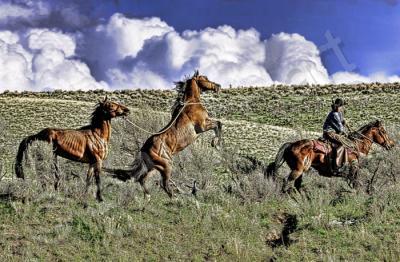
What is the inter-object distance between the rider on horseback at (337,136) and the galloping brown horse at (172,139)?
11.0 ft

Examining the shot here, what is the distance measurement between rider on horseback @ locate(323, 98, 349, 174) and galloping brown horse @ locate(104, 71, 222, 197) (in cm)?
334

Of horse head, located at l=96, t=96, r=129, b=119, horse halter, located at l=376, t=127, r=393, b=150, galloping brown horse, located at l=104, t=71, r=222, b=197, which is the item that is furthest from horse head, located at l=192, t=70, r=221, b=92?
horse halter, located at l=376, t=127, r=393, b=150

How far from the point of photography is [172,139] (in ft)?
49.6

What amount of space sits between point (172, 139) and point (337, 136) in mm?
4394

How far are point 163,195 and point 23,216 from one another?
3436mm

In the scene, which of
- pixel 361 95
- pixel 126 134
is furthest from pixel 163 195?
pixel 361 95

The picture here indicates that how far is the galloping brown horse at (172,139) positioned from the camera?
14844mm

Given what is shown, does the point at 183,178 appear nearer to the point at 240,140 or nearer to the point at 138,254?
the point at 138,254

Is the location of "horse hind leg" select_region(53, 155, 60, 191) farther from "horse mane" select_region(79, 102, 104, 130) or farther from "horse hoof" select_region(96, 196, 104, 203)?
"horse hoof" select_region(96, 196, 104, 203)

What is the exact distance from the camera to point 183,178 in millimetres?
19562

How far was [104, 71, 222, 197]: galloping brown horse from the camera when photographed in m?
14.8

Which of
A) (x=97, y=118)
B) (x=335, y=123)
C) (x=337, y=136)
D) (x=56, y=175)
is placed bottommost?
(x=56, y=175)

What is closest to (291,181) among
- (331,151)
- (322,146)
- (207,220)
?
(322,146)

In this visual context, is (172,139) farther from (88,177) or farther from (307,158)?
(307,158)
